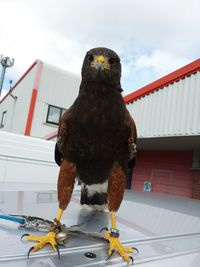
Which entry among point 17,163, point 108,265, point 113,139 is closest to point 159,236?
point 108,265

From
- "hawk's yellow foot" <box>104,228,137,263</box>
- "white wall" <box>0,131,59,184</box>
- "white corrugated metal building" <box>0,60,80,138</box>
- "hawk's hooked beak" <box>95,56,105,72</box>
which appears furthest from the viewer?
"white corrugated metal building" <box>0,60,80,138</box>

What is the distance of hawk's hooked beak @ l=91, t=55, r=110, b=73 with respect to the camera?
2176 mm

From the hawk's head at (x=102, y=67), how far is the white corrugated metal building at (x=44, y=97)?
1645 cm

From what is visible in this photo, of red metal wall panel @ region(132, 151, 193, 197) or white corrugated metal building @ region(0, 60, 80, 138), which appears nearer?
red metal wall panel @ region(132, 151, 193, 197)

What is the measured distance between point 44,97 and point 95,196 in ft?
55.3

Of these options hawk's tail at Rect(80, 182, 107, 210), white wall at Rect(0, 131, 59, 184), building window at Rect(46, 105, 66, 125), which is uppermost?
building window at Rect(46, 105, 66, 125)

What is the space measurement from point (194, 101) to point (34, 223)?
20.0 feet

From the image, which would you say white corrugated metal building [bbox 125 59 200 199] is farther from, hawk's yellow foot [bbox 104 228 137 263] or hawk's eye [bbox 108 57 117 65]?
hawk's yellow foot [bbox 104 228 137 263]

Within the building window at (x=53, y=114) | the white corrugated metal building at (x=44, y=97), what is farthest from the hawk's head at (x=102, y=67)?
the building window at (x=53, y=114)

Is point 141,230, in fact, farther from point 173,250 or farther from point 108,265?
point 108,265

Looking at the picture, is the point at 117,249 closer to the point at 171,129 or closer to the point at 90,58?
the point at 90,58

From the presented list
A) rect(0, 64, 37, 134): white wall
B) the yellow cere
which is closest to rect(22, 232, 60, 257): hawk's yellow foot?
the yellow cere

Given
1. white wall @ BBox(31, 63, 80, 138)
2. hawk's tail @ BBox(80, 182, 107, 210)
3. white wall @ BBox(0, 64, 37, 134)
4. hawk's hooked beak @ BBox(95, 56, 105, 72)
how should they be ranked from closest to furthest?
hawk's hooked beak @ BBox(95, 56, 105, 72) → hawk's tail @ BBox(80, 182, 107, 210) → white wall @ BBox(31, 63, 80, 138) → white wall @ BBox(0, 64, 37, 134)

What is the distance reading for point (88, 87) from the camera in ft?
7.16
